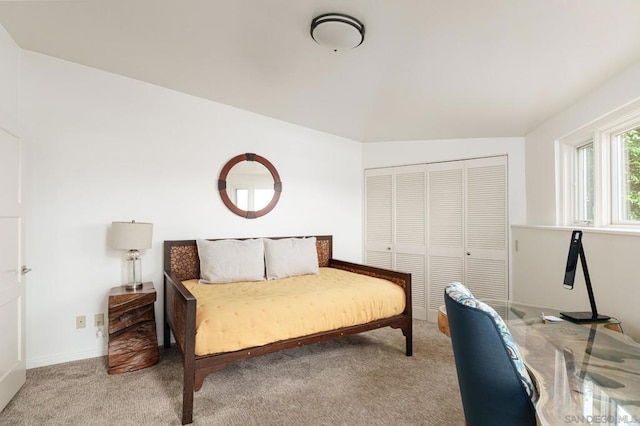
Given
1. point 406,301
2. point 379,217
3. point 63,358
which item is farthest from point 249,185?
point 63,358

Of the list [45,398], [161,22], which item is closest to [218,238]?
[45,398]

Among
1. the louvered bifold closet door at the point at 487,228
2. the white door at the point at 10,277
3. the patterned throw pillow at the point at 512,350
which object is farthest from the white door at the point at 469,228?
the white door at the point at 10,277

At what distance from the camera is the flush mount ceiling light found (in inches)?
75.2

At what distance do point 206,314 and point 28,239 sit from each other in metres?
1.66

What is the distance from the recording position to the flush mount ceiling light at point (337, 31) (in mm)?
1909

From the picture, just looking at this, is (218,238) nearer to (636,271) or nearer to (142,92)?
(142,92)

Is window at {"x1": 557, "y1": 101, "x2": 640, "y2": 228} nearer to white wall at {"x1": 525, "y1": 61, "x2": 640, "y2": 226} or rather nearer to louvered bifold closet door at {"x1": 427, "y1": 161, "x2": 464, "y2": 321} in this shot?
white wall at {"x1": 525, "y1": 61, "x2": 640, "y2": 226}

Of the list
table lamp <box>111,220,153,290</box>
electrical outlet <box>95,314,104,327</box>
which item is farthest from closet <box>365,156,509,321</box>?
electrical outlet <box>95,314,104,327</box>

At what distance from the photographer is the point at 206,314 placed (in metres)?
2.05

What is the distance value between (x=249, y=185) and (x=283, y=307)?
1655 mm

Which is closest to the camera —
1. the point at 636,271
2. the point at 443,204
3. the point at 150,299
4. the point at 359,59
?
the point at 636,271

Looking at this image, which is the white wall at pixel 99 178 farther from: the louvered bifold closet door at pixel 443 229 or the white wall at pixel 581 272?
the white wall at pixel 581 272

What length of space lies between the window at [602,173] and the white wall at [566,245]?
0.26ft

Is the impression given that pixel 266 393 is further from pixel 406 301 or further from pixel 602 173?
pixel 602 173
